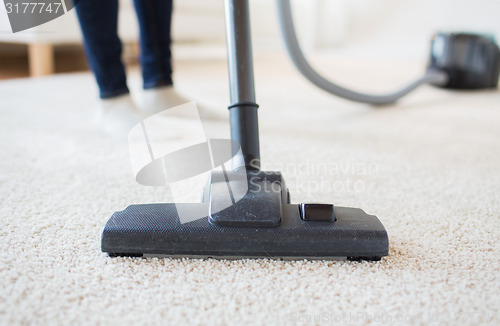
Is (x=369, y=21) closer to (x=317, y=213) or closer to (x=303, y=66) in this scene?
(x=303, y=66)

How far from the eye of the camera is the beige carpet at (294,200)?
0.38m

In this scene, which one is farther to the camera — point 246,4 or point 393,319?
point 246,4

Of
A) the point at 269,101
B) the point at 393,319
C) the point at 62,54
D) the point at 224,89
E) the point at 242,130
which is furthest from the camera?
the point at 62,54

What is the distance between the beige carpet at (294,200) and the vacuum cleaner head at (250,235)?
2 centimetres

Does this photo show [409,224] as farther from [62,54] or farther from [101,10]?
[62,54]

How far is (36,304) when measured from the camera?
14.9 inches

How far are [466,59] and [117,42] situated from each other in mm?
1406

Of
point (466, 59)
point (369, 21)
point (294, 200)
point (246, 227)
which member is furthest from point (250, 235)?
point (369, 21)

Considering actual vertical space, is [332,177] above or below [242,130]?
below

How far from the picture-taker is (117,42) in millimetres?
898

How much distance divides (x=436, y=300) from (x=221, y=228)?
0.73ft

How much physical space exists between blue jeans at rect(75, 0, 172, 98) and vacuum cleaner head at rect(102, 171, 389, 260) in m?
0.53

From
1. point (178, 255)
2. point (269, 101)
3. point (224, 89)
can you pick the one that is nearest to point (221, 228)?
point (178, 255)

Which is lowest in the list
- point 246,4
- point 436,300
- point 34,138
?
point 436,300
